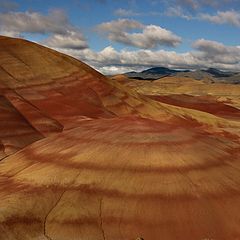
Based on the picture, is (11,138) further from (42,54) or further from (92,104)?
(42,54)

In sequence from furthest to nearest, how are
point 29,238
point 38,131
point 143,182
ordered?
point 38,131, point 143,182, point 29,238

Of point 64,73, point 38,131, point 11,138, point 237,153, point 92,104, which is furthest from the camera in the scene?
point 64,73

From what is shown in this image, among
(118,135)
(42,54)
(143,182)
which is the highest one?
(42,54)

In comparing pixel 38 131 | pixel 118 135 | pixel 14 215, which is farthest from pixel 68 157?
pixel 38 131

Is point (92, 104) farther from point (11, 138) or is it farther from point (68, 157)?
point (68, 157)

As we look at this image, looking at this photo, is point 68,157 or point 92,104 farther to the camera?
point 92,104

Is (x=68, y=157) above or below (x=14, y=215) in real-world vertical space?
above

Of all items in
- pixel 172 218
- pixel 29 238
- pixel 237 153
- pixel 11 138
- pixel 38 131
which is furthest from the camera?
pixel 38 131

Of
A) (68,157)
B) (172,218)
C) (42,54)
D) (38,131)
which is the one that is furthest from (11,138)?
(42,54)

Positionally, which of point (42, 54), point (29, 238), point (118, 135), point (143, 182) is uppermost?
point (42, 54)
